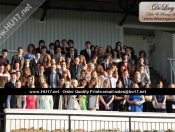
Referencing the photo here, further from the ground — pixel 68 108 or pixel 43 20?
pixel 43 20

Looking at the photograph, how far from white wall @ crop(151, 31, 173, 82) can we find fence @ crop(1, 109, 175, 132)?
627 cm

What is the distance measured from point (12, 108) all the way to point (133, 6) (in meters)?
9.92

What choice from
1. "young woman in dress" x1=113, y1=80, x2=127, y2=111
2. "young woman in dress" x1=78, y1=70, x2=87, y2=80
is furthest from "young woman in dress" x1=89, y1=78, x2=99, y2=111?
"young woman in dress" x1=113, y1=80, x2=127, y2=111

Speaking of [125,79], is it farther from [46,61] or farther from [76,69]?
[46,61]

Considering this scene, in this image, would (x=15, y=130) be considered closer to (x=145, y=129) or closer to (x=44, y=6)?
(x=145, y=129)

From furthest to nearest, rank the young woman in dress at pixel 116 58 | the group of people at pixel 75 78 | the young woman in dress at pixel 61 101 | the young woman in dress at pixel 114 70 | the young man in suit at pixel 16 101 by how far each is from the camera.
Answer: the young woman in dress at pixel 116 58 → the young woman in dress at pixel 114 70 → the young woman in dress at pixel 61 101 → the group of people at pixel 75 78 → the young man in suit at pixel 16 101

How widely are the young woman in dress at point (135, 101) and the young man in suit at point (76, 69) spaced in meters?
1.82

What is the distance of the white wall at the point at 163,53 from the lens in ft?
74.7

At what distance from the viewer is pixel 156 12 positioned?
58.0ft

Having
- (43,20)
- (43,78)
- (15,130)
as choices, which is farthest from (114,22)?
(15,130)

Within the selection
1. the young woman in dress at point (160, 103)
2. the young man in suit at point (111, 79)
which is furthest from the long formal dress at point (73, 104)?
the young woman in dress at point (160, 103)

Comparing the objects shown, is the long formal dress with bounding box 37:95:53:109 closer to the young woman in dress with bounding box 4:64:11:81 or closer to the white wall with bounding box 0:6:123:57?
the young woman in dress with bounding box 4:64:11:81

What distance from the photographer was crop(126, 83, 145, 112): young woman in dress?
16.6m

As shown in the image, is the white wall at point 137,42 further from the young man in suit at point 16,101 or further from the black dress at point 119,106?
the young man in suit at point 16,101
